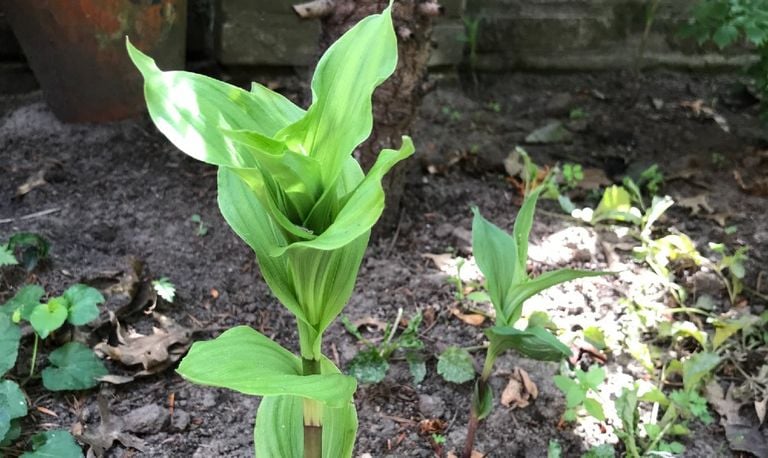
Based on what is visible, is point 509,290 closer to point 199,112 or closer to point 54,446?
point 199,112

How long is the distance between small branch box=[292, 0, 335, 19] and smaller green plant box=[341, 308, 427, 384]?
2.46ft

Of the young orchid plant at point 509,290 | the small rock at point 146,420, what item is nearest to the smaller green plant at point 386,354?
the young orchid plant at point 509,290

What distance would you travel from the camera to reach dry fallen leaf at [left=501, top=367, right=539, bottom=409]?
1513mm

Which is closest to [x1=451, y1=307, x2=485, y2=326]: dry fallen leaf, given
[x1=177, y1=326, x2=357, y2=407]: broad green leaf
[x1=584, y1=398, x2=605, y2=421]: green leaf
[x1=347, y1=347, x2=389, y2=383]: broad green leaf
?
[x1=347, y1=347, x2=389, y2=383]: broad green leaf

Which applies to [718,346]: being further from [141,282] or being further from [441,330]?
[141,282]

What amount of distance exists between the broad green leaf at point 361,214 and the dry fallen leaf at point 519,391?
2.92ft

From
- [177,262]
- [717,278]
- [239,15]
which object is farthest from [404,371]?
[239,15]

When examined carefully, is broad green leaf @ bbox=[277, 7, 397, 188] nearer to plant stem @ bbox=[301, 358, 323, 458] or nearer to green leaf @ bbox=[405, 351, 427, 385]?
plant stem @ bbox=[301, 358, 323, 458]

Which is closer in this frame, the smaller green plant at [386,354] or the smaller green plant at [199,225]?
the smaller green plant at [386,354]

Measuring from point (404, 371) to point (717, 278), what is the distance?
0.97 m

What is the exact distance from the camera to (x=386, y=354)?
158cm

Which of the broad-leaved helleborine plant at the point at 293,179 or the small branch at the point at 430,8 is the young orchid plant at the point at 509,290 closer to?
the broad-leaved helleborine plant at the point at 293,179

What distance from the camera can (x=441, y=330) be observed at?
67.1 inches

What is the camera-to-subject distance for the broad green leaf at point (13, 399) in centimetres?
126
